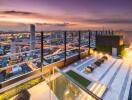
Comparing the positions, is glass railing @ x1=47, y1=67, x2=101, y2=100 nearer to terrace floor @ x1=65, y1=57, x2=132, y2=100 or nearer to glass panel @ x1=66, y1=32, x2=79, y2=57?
terrace floor @ x1=65, y1=57, x2=132, y2=100

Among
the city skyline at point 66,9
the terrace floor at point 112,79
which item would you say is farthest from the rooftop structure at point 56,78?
the city skyline at point 66,9

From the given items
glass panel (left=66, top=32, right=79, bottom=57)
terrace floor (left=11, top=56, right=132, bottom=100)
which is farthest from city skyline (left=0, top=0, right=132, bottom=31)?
glass panel (left=66, top=32, right=79, bottom=57)

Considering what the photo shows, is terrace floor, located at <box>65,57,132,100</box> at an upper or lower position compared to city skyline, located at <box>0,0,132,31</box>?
lower

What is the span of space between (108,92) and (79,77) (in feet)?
3.33

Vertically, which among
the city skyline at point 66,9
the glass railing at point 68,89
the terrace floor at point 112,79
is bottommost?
the terrace floor at point 112,79

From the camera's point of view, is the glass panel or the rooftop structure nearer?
the rooftop structure

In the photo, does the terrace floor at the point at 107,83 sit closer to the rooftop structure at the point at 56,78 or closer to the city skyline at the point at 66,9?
the rooftop structure at the point at 56,78

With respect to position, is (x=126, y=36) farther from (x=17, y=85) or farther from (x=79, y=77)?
(x=17, y=85)

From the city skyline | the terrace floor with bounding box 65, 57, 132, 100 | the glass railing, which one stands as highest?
the city skyline

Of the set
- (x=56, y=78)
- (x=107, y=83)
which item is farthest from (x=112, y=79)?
(x=56, y=78)

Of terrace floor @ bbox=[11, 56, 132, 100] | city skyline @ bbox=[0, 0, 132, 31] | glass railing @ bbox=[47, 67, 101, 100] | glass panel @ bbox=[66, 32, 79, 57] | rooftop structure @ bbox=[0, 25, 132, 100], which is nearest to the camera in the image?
glass railing @ bbox=[47, 67, 101, 100]

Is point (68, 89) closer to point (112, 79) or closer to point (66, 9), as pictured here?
point (66, 9)

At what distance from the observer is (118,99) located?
364 centimetres

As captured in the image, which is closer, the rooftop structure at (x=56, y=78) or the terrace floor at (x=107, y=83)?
the rooftop structure at (x=56, y=78)
